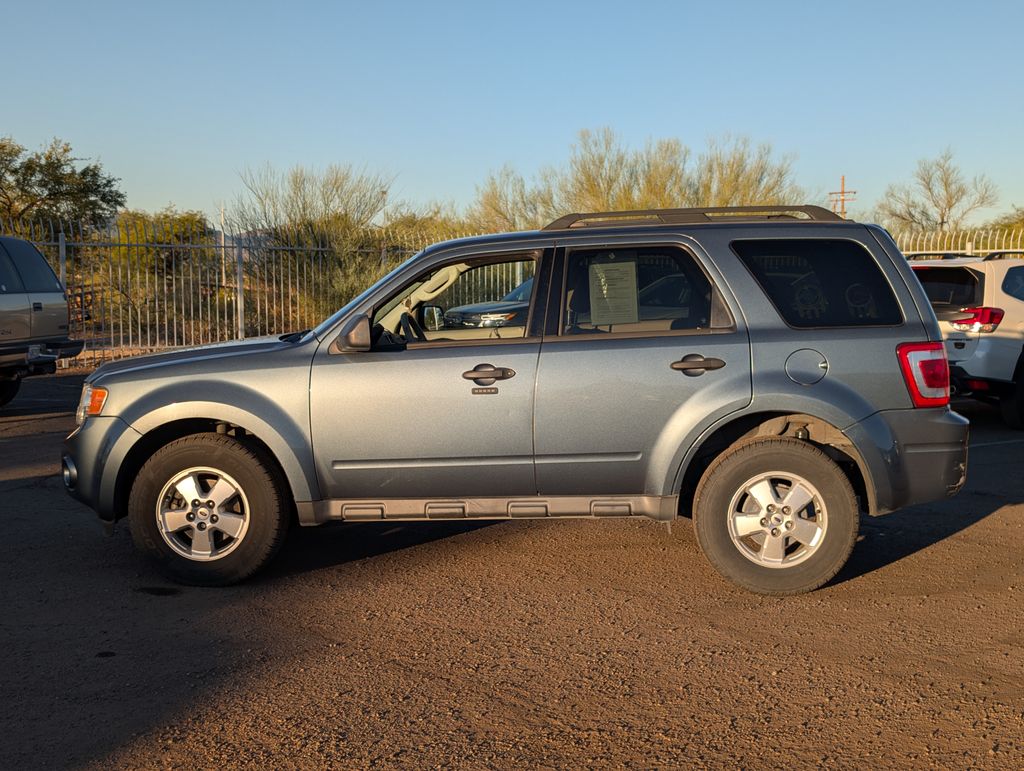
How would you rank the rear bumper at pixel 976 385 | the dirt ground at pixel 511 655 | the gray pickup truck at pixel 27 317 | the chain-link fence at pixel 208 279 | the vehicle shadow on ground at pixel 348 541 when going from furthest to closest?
the chain-link fence at pixel 208 279
the gray pickup truck at pixel 27 317
the rear bumper at pixel 976 385
the vehicle shadow on ground at pixel 348 541
the dirt ground at pixel 511 655

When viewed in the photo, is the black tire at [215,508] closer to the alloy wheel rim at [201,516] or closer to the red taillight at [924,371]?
the alloy wheel rim at [201,516]

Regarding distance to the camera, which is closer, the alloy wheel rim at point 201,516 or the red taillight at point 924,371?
the red taillight at point 924,371

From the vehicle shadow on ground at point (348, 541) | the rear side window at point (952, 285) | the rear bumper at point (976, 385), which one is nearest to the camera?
the vehicle shadow on ground at point (348, 541)

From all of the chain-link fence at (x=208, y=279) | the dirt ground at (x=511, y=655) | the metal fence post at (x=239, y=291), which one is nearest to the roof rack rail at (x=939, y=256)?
the dirt ground at (x=511, y=655)

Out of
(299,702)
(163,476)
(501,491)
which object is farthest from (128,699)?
(501,491)

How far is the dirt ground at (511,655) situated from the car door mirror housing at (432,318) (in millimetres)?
1357

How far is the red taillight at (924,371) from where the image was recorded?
18.3ft

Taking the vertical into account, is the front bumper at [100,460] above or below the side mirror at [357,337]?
below

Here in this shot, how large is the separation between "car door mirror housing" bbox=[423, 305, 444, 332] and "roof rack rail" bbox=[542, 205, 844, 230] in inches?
29.3

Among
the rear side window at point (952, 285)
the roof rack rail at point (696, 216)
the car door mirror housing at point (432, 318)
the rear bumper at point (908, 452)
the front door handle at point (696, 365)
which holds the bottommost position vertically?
the rear bumper at point (908, 452)

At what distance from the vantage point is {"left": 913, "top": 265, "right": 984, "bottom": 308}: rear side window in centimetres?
1127

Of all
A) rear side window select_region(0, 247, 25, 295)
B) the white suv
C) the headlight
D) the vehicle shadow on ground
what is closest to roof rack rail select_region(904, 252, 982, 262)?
the white suv

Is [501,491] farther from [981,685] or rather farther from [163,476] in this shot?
[981,685]

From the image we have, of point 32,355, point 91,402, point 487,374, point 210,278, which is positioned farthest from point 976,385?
point 210,278
